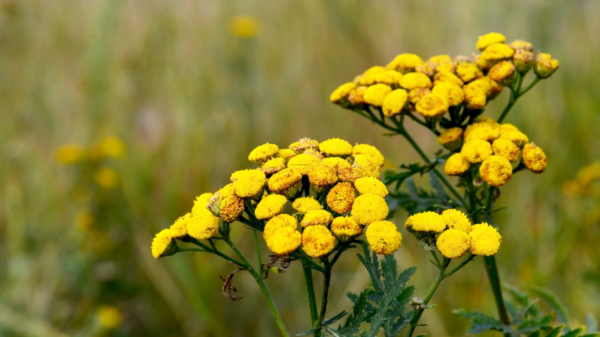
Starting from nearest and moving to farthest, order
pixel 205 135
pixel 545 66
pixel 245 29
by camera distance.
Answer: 1. pixel 545 66
2. pixel 205 135
3. pixel 245 29

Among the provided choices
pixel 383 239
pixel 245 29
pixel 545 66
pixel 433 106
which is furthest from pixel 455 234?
pixel 245 29

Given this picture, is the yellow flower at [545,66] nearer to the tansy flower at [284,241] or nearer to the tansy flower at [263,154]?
the tansy flower at [263,154]

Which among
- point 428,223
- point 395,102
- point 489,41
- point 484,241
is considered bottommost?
point 484,241

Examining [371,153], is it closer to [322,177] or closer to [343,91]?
[322,177]

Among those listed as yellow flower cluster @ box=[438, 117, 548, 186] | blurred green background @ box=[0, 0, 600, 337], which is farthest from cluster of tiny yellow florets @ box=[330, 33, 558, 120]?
blurred green background @ box=[0, 0, 600, 337]

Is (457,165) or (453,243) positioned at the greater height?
(457,165)

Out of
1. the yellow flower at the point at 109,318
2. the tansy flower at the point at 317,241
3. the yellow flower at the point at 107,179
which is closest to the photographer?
the tansy flower at the point at 317,241

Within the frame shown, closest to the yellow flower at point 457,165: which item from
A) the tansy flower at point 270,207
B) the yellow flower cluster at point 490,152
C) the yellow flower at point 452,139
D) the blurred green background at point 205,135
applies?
the yellow flower cluster at point 490,152

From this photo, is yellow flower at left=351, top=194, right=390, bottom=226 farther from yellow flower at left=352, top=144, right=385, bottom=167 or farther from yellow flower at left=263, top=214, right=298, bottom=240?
yellow flower at left=352, top=144, right=385, bottom=167
